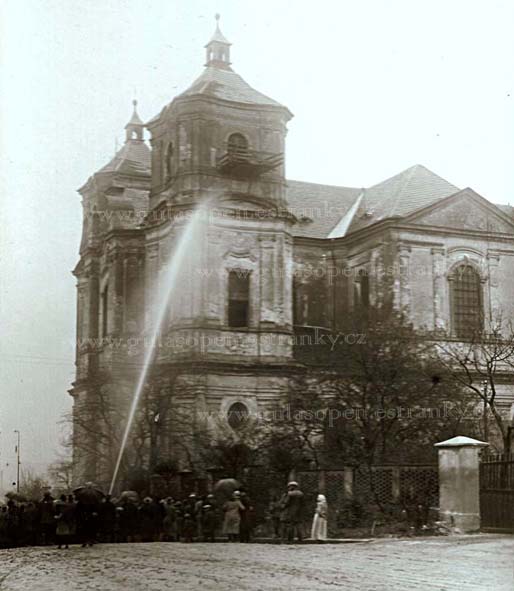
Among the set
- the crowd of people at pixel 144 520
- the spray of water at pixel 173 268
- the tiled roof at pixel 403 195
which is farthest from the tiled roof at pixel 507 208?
the crowd of people at pixel 144 520

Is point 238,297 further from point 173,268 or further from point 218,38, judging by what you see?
point 218,38

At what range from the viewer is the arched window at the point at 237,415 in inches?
1660

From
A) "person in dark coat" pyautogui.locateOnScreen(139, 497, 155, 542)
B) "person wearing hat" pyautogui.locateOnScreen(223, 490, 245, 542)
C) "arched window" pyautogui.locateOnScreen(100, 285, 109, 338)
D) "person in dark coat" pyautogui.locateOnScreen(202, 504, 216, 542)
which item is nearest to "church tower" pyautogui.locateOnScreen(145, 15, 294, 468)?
"arched window" pyautogui.locateOnScreen(100, 285, 109, 338)

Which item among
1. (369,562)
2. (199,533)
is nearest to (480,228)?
(199,533)

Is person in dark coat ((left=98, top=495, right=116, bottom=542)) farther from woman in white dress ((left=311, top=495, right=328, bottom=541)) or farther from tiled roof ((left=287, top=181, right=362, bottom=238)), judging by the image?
tiled roof ((left=287, top=181, right=362, bottom=238))

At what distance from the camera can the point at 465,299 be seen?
46.6 metres

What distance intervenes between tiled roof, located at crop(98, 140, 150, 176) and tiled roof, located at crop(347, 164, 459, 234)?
11.0 meters

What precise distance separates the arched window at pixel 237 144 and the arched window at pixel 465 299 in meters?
10.1

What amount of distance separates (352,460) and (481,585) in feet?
64.5

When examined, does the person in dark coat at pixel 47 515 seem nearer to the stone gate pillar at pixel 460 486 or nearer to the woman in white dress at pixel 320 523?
the woman in white dress at pixel 320 523

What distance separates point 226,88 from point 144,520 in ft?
77.1

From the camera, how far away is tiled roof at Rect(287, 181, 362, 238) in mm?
50406

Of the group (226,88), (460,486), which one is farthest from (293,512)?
(226,88)

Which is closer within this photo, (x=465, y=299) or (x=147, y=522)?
(x=147, y=522)
